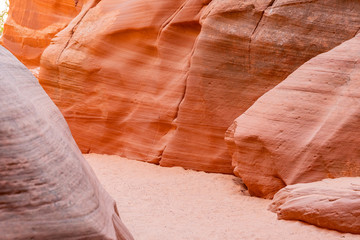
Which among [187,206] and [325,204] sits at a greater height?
[325,204]

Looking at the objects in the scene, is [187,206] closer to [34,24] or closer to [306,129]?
[306,129]

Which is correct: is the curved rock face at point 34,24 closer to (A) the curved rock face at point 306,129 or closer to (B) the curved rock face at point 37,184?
(A) the curved rock face at point 306,129

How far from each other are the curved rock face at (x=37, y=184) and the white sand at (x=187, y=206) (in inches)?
83.8

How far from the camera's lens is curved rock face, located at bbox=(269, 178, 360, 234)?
15.9 ft

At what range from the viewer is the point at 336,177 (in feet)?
19.5

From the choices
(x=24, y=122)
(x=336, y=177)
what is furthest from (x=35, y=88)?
(x=336, y=177)

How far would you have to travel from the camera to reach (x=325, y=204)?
198 inches

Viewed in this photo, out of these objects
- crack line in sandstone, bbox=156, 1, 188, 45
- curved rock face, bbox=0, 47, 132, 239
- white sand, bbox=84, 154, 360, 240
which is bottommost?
white sand, bbox=84, 154, 360, 240

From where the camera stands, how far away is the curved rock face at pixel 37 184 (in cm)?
245

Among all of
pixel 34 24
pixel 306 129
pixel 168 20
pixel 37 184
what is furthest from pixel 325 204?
pixel 34 24

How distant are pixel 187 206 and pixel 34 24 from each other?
28.1 feet

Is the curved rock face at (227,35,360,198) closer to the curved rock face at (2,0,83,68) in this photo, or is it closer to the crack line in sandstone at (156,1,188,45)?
the crack line in sandstone at (156,1,188,45)

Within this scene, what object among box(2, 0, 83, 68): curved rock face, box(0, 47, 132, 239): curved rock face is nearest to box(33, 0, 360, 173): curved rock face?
box(2, 0, 83, 68): curved rock face

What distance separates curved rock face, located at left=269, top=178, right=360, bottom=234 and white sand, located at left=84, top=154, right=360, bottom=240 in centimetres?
9
